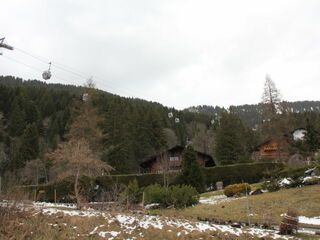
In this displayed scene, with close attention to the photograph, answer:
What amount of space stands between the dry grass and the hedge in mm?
10629

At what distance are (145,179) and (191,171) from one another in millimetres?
6901

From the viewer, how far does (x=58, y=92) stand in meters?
87.0

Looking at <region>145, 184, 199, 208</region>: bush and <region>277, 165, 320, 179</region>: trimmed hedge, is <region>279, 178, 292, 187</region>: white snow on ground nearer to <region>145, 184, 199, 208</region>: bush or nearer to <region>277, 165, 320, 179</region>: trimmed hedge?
<region>277, 165, 320, 179</region>: trimmed hedge

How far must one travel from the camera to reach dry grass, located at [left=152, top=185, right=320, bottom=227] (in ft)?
48.5

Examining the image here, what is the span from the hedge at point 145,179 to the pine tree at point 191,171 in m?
2.22

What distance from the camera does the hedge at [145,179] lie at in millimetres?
28766

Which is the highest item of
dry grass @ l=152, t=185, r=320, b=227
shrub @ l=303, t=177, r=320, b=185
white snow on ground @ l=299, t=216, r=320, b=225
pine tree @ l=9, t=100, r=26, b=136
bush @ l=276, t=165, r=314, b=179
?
pine tree @ l=9, t=100, r=26, b=136

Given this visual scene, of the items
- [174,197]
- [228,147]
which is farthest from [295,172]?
[228,147]

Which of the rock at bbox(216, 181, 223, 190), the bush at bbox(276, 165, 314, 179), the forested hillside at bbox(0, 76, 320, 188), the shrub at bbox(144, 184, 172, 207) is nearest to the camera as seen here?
the shrub at bbox(144, 184, 172, 207)

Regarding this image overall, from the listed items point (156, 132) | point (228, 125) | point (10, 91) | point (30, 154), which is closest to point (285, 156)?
point (228, 125)

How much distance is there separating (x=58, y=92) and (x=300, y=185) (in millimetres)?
79855

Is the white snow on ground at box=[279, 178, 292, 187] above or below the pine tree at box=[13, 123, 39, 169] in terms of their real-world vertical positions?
below

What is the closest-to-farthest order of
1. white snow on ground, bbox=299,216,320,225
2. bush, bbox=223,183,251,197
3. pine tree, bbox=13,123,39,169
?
white snow on ground, bbox=299,216,320,225
bush, bbox=223,183,251,197
pine tree, bbox=13,123,39,169

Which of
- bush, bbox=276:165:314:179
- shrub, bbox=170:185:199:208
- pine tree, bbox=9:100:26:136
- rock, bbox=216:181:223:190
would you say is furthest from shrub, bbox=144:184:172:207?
pine tree, bbox=9:100:26:136
